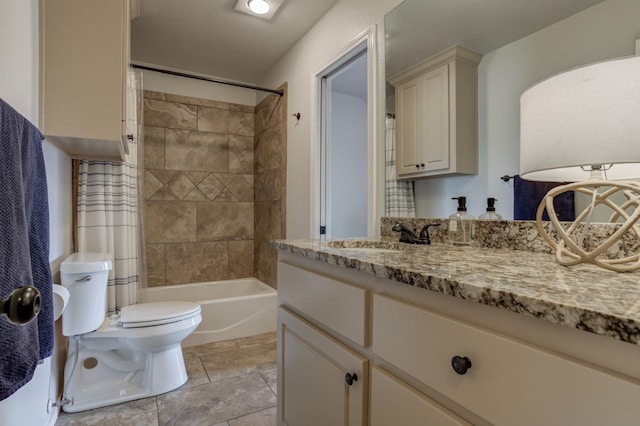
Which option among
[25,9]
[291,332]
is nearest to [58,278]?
[25,9]

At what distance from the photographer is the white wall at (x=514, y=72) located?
3.22 ft

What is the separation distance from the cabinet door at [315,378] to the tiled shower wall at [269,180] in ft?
5.49

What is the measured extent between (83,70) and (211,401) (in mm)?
1729

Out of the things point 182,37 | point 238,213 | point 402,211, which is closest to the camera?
point 402,211

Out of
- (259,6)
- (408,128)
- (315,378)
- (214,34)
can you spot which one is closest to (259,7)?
(259,6)

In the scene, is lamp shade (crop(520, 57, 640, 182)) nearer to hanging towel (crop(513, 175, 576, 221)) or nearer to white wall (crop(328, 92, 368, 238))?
hanging towel (crop(513, 175, 576, 221))

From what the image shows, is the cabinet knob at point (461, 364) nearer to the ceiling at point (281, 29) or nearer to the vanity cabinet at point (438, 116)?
the vanity cabinet at point (438, 116)

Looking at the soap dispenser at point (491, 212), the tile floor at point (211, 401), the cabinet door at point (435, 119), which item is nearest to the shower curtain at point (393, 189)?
the cabinet door at point (435, 119)

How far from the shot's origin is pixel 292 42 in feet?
8.84

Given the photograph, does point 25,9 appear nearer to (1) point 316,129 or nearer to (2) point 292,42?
(1) point 316,129

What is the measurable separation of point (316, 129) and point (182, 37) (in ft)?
4.26

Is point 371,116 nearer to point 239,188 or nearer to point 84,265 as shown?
point 84,265

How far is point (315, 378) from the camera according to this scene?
1.10 metres

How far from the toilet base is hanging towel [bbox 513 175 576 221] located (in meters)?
1.94
